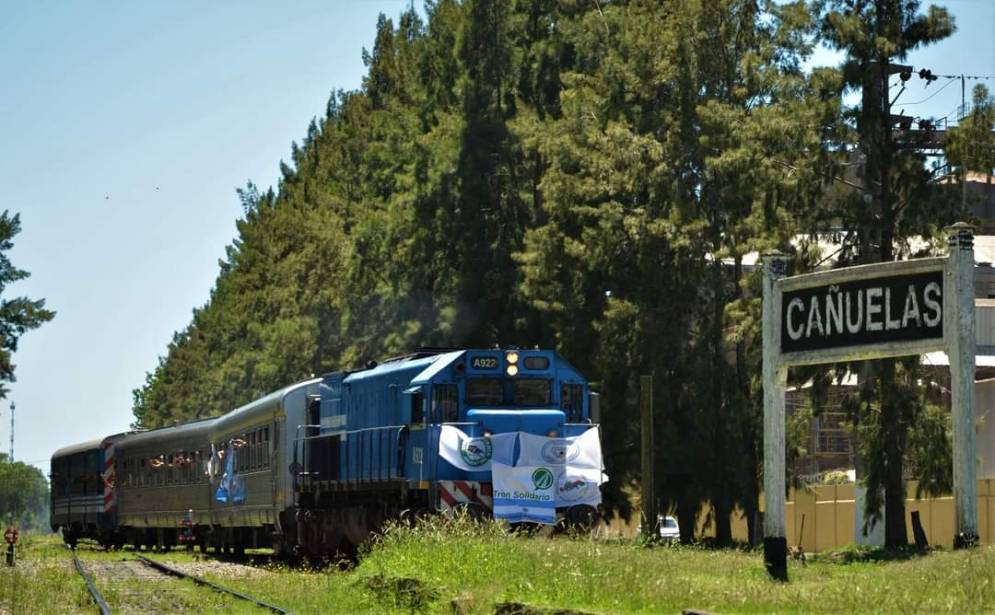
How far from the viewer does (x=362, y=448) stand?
101ft

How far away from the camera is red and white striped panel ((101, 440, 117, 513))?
183 ft

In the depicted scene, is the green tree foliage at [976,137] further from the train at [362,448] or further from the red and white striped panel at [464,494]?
the red and white striped panel at [464,494]

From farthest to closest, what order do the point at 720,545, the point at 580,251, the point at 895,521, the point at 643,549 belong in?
the point at 580,251 → the point at 720,545 → the point at 895,521 → the point at 643,549

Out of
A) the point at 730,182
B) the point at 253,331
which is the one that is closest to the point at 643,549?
the point at 730,182

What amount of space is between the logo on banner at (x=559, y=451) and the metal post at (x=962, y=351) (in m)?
7.95

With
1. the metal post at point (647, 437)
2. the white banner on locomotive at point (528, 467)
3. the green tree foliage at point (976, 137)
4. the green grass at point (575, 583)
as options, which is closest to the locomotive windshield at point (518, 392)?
the white banner on locomotive at point (528, 467)

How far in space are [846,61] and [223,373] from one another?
203 ft

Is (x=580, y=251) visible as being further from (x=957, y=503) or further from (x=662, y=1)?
(x=957, y=503)

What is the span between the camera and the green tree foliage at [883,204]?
3691cm

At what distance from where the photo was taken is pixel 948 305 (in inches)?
784

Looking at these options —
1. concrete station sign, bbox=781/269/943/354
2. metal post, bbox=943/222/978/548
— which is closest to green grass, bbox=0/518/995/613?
metal post, bbox=943/222/978/548

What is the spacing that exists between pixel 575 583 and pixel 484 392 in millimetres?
8610

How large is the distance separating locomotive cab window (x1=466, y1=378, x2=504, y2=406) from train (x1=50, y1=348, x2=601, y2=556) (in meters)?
0.02

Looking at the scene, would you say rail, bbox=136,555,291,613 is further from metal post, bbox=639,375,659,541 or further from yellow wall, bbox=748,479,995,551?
yellow wall, bbox=748,479,995,551
